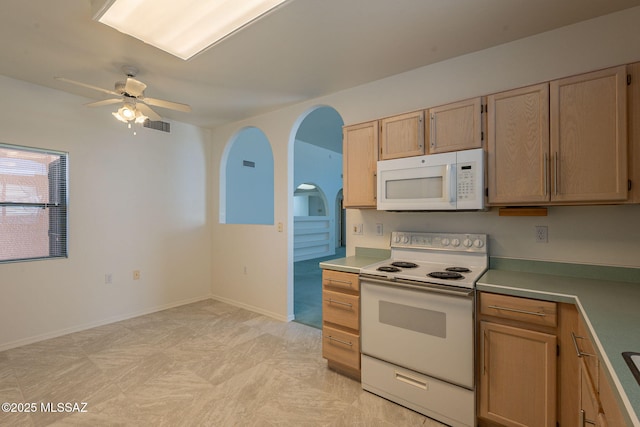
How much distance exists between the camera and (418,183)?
2.25 m

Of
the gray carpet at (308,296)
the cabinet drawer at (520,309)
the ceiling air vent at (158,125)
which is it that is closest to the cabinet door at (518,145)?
the cabinet drawer at (520,309)

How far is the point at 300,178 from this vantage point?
765 centimetres

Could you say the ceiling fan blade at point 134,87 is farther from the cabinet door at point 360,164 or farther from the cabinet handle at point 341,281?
the cabinet handle at point 341,281

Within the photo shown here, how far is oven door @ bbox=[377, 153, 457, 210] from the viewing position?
2.09m

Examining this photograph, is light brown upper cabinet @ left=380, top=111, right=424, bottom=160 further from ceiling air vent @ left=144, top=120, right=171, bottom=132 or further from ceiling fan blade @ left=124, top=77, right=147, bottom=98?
ceiling air vent @ left=144, top=120, right=171, bottom=132

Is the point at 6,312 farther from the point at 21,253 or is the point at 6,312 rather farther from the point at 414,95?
the point at 414,95

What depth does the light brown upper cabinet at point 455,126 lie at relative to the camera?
6.70ft

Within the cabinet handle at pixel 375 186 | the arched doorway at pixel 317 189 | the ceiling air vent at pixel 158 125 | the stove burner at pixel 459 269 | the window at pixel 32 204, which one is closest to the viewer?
the stove burner at pixel 459 269

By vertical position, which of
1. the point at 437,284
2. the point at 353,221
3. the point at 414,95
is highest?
the point at 414,95

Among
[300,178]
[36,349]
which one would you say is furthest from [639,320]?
[300,178]

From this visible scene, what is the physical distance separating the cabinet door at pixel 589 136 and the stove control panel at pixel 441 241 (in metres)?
0.58

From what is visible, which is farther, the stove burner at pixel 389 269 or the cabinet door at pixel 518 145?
the stove burner at pixel 389 269

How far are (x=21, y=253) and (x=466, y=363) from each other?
4.05 m

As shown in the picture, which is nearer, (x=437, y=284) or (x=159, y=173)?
(x=437, y=284)
